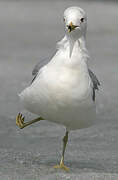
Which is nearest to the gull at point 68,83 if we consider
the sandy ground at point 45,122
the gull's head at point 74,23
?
the gull's head at point 74,23

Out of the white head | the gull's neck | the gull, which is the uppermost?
the white head

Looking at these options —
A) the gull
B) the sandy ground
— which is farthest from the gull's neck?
the sandy ground

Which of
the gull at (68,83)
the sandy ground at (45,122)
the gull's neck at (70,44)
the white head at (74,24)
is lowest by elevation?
the sandy ground at (45,122)

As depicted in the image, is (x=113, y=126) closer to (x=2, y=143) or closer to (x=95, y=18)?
(x=2, y=143)

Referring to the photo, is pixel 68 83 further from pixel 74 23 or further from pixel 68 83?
pixel 74 23

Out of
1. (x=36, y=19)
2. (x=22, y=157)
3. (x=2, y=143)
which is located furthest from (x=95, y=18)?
(x=22, y=157)

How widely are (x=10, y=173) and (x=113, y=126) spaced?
13.7ft

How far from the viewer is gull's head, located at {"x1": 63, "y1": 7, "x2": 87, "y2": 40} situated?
618 centimetres

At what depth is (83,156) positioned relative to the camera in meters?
8.34

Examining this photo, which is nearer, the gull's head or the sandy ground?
the gull's head

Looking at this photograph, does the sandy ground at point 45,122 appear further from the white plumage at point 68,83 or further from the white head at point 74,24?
the white head at point 74,24

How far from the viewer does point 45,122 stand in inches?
410

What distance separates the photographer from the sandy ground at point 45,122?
279 inches

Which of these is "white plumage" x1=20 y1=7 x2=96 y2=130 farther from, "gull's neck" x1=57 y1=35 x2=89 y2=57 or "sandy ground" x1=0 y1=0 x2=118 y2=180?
"sandy ground" x1=0 y1=0 x2=118 y2=180
